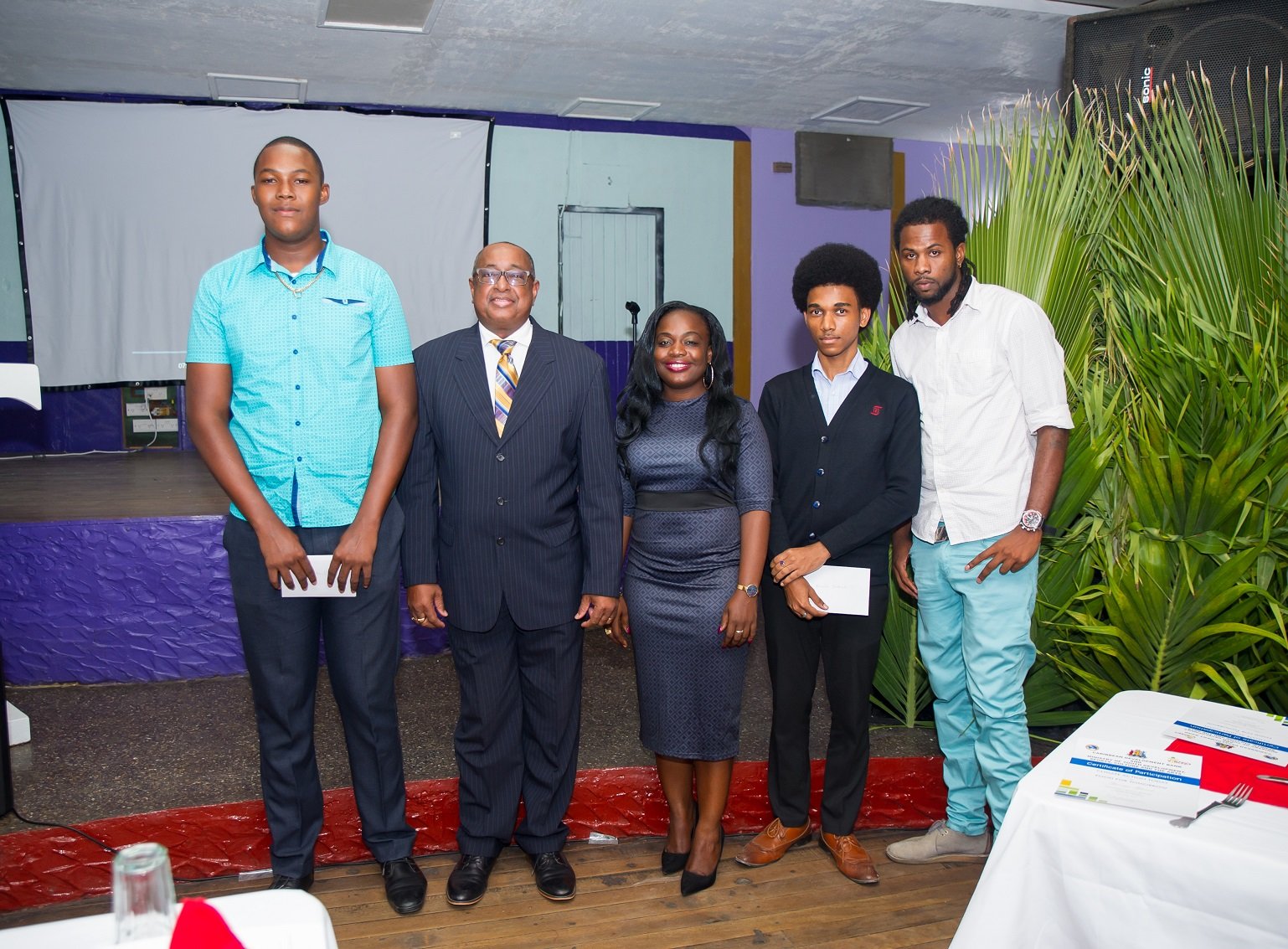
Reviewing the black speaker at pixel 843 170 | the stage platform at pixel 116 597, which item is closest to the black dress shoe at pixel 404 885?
the stage platform at pixel 116 597

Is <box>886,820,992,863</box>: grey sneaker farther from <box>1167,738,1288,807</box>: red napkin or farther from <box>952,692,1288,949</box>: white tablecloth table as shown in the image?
<box>952,692,1288,949</box>: white tablecloth table

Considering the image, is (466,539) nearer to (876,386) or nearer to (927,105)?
(876,386)

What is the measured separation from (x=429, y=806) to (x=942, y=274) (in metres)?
1.88

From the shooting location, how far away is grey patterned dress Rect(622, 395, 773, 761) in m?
2.28

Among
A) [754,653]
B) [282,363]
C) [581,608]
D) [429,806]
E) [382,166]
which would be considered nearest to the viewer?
[282,363]

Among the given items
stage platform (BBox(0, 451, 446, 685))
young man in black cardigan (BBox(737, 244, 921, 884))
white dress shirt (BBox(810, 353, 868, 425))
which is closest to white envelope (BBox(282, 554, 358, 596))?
young man in black cardigan (BBox(737, 244, 921, 884))

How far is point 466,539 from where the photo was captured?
2209 mm

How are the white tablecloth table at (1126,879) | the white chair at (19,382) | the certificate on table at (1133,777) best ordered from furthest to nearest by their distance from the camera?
the white chair at (19,382)
the certificate on table at (1133,777)
the white tablecloth table at (1126,879)

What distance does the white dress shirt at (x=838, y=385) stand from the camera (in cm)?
235

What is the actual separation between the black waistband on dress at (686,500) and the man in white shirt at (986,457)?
512 millimetres

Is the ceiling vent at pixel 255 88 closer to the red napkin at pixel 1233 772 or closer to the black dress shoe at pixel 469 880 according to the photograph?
the black dress shoe at pixel 469 880

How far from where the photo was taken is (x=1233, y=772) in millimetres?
1222

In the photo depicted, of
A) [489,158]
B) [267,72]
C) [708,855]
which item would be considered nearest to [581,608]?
[708,855]

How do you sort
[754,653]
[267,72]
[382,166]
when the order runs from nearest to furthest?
[754,653]
[267,72]
[382,166]
